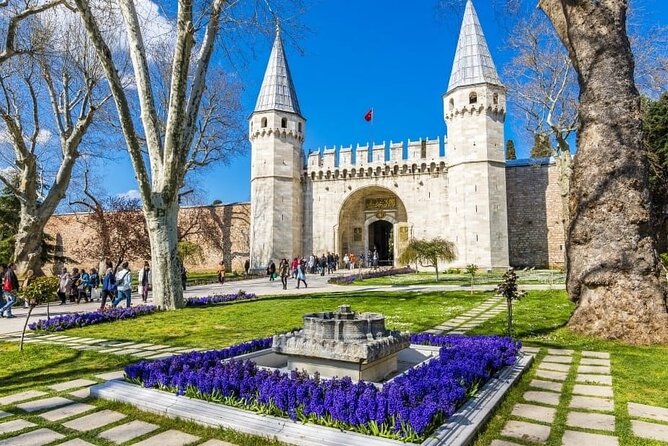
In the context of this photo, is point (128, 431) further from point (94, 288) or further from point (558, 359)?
point (94, 288)

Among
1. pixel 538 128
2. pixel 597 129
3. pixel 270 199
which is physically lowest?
pixel 597 129

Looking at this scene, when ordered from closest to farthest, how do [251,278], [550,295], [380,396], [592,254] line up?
[380,396] → [592,254] → [550,295] → [251,278]

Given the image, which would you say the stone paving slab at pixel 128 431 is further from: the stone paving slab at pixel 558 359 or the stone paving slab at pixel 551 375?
the stone paving slab at pixel 558 359

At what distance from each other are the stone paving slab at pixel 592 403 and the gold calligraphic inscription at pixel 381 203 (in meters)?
28.0

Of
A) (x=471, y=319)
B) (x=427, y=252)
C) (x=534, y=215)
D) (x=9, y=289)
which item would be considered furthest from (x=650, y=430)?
(x=534, y=215)

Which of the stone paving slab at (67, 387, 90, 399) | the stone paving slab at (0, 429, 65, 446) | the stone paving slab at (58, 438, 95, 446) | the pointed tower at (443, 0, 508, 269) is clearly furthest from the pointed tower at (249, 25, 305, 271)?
the stone paving slab at (58, 438, 95, 446)

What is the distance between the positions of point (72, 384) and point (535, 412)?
444 centimetres

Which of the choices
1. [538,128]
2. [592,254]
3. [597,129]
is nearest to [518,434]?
[592,254]

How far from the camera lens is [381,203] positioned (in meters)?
32.1

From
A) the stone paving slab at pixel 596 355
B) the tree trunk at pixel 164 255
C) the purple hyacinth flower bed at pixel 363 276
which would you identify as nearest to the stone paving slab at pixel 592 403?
the stone paving slab at pixel 596 355

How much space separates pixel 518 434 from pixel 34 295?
697 cm

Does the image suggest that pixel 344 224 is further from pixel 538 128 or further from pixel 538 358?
pixel 538 358

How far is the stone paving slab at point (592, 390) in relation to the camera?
3896 mm

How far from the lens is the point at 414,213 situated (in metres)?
29.2
